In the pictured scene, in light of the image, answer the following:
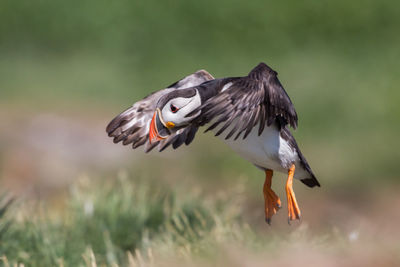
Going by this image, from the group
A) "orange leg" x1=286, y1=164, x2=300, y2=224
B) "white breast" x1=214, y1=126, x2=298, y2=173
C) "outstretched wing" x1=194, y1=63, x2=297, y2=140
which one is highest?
"outstretched wing" x1=194, y1=63, x2=297, y2=140

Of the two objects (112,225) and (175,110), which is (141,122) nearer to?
(175,110)

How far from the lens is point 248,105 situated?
432 cm

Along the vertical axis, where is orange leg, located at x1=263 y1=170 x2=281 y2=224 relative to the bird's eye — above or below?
below

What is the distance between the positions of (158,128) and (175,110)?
19 cm

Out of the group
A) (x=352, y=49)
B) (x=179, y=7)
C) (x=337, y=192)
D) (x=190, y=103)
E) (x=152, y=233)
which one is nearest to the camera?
(x=190, y=103)

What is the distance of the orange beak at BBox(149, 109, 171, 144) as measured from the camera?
455 cm

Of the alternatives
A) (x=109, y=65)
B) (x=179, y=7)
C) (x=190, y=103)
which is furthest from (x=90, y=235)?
(x=179, y=7)

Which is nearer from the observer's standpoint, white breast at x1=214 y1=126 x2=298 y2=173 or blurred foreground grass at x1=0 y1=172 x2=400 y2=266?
white breast at x1=214 y1=126 x2=298 y2=173

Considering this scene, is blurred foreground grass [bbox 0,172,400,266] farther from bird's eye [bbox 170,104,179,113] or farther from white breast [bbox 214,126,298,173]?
bird's eye [bbox 170,104,179,113]

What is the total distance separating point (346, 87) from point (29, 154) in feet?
17.3

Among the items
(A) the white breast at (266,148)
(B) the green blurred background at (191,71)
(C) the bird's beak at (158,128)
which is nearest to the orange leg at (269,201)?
(A) the white breast at (266,148)

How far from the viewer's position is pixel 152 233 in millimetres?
6641

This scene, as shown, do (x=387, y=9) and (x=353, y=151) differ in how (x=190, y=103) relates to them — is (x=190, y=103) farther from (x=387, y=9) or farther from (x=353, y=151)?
(x=387, y=9)

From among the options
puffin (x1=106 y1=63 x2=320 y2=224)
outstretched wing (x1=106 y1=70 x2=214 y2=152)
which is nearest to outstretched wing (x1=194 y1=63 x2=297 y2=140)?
puffin (x1=106 y1=63 x2=320 y2=224)
